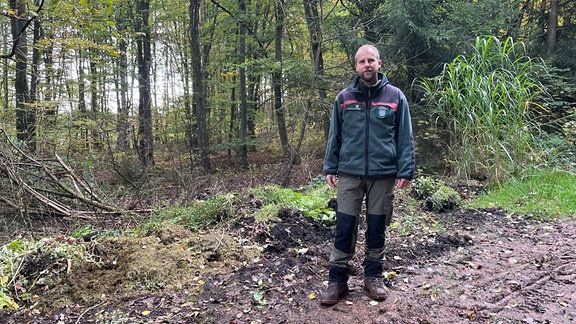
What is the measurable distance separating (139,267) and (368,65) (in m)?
2.51

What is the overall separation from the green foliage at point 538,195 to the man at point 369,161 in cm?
293

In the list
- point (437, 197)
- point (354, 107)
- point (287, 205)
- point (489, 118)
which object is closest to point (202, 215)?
point (287, 205)

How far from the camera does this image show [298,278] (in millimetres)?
3000

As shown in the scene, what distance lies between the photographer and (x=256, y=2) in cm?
1377

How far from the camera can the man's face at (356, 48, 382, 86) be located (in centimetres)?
249

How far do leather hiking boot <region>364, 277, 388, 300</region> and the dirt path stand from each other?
0.16ft

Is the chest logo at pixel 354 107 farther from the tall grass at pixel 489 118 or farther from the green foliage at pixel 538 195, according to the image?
the tall grass at pixel 489 118

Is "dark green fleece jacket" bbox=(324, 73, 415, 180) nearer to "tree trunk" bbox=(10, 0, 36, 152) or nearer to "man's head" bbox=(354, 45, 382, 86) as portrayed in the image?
"man's head" bbox=(354, 45, 382, 86)

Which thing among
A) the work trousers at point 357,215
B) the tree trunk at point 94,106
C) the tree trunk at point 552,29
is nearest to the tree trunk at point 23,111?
the tree trunk at point 94,106

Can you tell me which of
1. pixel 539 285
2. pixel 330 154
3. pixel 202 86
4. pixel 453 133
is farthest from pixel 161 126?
pixel 539 285

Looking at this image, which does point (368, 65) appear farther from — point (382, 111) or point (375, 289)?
point (375, 289)

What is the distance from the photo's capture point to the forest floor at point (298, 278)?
2.44 metres

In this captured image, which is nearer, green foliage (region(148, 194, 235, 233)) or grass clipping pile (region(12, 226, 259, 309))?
grass clipping pile (region(12, 226, 259, 309))

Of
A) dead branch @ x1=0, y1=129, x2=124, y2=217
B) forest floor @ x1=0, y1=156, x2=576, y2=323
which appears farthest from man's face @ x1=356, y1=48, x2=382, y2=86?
dead branch @ x1=0, y1=129, x2=124, y2=217
